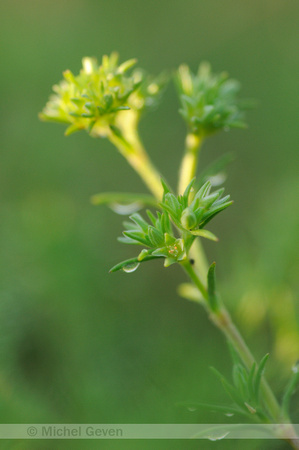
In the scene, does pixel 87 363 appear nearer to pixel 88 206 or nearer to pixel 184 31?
pixel 88 206

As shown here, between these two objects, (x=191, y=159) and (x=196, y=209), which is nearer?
(x=196, y=209)

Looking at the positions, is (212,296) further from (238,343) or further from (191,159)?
(191,159)

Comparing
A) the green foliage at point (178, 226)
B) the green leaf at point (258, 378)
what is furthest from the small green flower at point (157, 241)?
the green leaf at point (258, 378)

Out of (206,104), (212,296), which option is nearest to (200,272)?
(212,296)

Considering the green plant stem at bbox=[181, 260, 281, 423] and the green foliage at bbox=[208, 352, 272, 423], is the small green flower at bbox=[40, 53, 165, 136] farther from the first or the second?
the green foliage at bbox=[208, 352, 272, 423]

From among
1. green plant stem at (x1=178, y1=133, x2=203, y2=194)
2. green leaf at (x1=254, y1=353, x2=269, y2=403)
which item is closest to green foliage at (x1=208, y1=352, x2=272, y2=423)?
green leaf at (x1=254, y1=353, x2=269, y2=403)

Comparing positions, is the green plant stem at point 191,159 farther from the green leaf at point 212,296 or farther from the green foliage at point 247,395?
the green foliage at point 247,395
